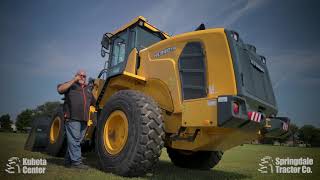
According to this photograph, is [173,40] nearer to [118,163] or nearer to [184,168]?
[118,163]

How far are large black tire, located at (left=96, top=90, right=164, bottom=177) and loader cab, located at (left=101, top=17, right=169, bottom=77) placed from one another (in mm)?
1666

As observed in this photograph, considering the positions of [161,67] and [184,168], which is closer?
[161,67]

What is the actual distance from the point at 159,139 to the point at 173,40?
1835mm

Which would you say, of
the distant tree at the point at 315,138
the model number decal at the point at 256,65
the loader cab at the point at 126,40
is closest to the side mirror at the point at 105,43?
the loader cab at the point at 126,40

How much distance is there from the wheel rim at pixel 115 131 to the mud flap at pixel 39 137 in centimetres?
333

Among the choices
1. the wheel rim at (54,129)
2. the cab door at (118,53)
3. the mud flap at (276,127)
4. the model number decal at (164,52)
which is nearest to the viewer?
the mud flap at (276,127)

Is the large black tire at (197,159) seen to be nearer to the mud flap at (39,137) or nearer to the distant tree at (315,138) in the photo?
the mud flap at (39,137)

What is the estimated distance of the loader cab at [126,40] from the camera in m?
6.74

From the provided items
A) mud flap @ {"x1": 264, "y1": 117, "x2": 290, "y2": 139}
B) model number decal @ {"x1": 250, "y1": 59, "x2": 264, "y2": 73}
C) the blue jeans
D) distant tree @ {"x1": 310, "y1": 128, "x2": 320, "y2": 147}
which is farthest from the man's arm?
distant tree @ {"x1": 310, "y1": 128, "x2": 320, "y2": 147}

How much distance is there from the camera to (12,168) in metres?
4.85

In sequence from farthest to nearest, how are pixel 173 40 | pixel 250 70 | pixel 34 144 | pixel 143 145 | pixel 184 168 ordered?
pixel 34 144 < pixel 184 168 < pixel 173 40 < pixel 250 70 < pixel 143 145

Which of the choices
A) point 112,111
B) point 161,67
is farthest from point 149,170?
point 161,67

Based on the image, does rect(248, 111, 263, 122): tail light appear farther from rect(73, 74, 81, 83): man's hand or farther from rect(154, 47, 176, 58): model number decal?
rect(73, 74, 81, 83): man's hand

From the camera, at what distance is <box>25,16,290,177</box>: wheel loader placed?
459cm
